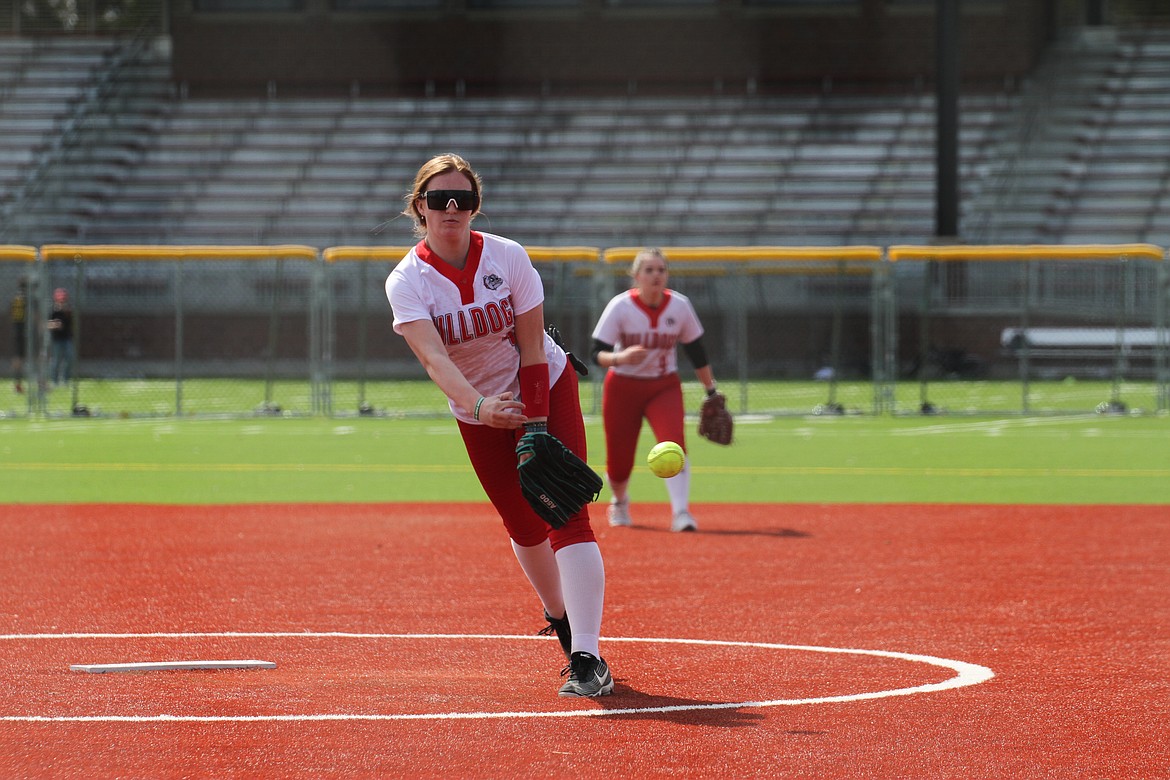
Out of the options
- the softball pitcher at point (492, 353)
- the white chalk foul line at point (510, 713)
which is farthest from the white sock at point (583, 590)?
the white chalk foul line at point (510, 713)

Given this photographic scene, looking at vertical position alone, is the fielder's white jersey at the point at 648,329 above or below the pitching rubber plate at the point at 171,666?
above

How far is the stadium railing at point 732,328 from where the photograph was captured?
25.0 metres

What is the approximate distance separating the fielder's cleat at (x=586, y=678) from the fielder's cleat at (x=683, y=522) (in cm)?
554

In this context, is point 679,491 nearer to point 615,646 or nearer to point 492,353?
point 615,646

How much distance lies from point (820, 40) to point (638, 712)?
1432 inches

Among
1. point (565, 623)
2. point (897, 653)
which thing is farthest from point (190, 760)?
point (897, 653)

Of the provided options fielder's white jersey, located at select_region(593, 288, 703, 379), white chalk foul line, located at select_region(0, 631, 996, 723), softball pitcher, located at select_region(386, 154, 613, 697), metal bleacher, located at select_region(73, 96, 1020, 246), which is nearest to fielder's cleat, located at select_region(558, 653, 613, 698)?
softball pitcher, located at select_region(386, 154, 613, 697)

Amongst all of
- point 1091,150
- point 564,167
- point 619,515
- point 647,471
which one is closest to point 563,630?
point 619,515

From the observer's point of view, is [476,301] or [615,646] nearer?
[476,301]

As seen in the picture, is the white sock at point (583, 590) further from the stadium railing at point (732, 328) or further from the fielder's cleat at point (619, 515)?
the stadium railing at point (732, 328)

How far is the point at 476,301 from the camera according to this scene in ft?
20.8

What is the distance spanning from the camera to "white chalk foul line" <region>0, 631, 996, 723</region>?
232 inches

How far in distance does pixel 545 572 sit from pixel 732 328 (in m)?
25.5

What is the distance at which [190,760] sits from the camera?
5.32 m
